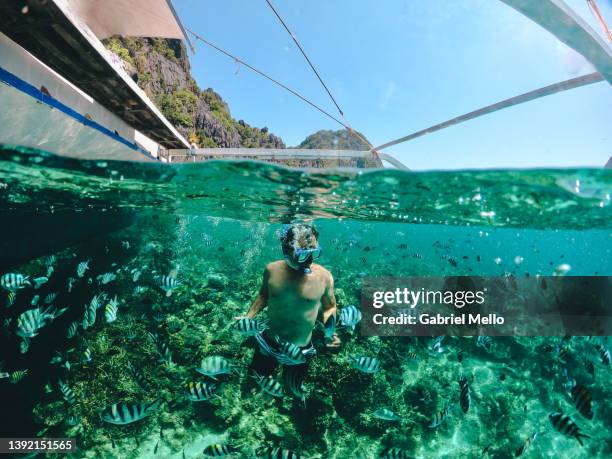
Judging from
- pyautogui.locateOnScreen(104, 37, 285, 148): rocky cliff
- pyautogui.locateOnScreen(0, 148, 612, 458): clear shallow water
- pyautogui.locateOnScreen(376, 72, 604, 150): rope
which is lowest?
pyautogui.locateOnScreen(0, 148, 612, 458): clear shallow water

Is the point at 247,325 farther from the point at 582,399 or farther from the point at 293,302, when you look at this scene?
the point at 582,399

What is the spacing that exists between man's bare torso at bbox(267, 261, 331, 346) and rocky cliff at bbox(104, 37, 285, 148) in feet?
82.8

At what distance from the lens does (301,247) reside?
544 centimetres

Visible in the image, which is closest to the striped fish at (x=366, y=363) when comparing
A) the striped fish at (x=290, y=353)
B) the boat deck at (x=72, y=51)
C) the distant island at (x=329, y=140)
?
the striped fish at (x=290, y=353)

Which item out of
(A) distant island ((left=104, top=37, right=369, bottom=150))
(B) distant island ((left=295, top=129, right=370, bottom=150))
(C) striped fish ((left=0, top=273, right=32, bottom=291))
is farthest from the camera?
(B) distant island ((left=295, top=129, right=370, bottom=150))

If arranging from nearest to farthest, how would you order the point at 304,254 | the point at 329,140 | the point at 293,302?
the point at 304,254 < the point at 293,302 < the point at 329,140

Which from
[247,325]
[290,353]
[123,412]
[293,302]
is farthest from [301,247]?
[123,412]

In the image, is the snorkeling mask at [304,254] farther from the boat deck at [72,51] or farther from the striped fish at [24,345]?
the striped fish at [24,345]

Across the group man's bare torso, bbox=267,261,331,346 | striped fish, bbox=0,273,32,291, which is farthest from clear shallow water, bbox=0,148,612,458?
man's bare torso, bbox=267,261,331,346

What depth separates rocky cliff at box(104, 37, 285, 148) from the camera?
3459cm

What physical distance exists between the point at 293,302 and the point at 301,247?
1037 millimetres

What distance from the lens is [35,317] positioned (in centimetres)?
538

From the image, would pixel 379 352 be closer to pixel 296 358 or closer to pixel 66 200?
pixel 296 358

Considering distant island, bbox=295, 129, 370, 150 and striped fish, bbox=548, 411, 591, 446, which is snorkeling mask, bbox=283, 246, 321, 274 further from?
distant island, bbox=295, 129, 370, 150
